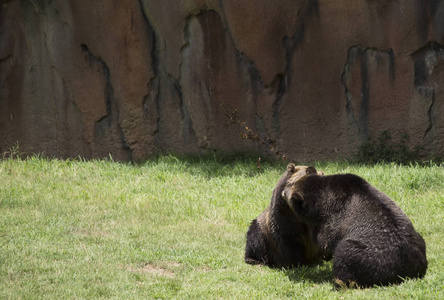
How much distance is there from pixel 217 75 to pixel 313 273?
5.75 meters

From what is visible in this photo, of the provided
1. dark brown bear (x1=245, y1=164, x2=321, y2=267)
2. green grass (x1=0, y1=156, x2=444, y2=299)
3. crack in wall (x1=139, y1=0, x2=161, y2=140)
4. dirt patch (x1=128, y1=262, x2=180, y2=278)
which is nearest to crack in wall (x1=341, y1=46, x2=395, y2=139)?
green grass (x1=0, y1=156, x2=444, y2=299)

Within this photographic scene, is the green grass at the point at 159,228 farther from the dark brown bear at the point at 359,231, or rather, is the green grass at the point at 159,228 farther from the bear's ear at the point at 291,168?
the bear's ear at the point at 291,168

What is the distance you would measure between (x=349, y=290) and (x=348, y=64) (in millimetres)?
5858

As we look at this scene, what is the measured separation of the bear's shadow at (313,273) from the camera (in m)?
5.85

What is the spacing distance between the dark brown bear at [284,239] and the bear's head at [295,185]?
10 mm

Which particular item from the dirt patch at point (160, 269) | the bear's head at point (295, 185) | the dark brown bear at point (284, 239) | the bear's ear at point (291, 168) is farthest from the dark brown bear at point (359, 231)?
the dirt patch at point (160, 269)

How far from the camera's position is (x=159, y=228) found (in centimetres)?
762

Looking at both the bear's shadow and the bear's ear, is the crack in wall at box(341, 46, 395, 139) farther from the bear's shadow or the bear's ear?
the bear's shadow

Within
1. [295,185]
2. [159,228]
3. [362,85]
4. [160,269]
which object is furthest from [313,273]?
[362,85]

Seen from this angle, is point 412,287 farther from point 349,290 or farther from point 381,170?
point 381,170

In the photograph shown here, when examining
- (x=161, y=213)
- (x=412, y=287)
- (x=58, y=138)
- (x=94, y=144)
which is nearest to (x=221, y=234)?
(x=161, y=213)

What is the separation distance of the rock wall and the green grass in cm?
81

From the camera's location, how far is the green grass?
5.62 m

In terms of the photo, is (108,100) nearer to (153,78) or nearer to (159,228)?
(153,78)
